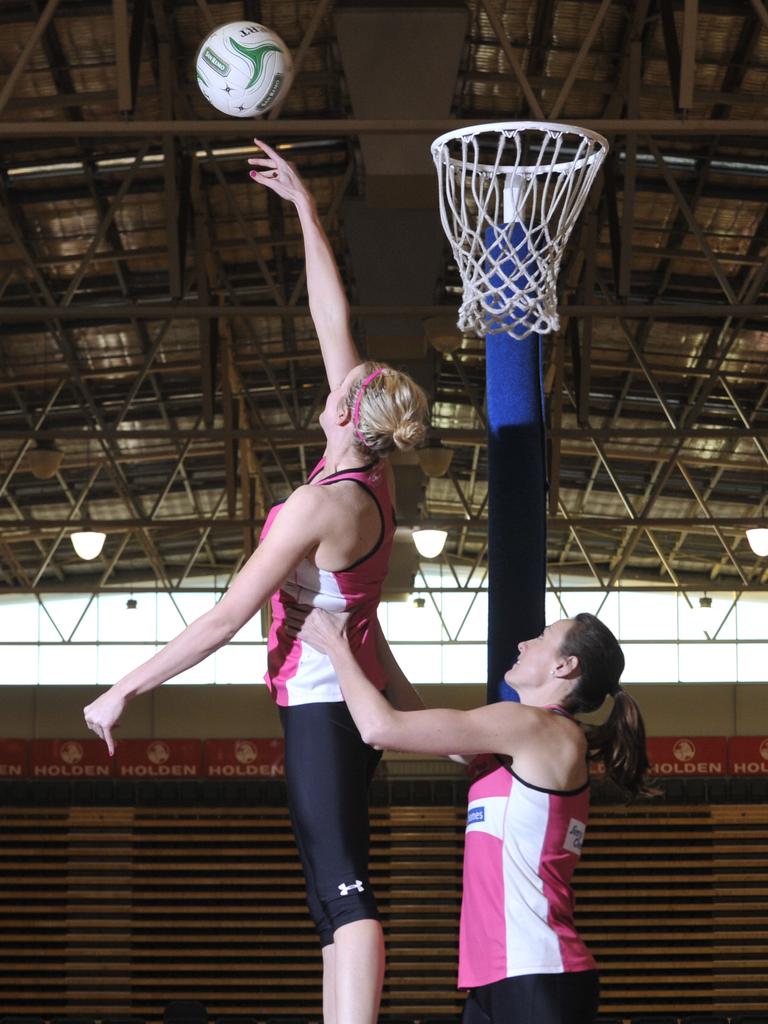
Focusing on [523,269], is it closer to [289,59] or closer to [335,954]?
A: [335,954]

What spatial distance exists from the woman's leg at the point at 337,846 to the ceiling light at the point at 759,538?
1260 cm

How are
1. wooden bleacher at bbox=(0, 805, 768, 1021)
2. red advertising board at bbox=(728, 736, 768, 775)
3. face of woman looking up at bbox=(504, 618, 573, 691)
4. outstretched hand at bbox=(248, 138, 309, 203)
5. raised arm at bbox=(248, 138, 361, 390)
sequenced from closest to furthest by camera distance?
face of woman looking up at bbox=(504, 618, 573, 691)
raised arm at bbox=(248, 138, 361, 390)
outstretched hand at bbox=(248, 138, 309, 203)
wooden bleacher at bbox=(0, 805, 768, 1021)
red advertising board at bbox=(728, 736, 768, 775)

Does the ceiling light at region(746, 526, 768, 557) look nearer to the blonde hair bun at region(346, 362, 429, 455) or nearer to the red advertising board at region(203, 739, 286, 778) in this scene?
the red advertising board at region(203, 739, 286, 778)

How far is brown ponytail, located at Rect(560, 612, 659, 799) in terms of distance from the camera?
3.27m

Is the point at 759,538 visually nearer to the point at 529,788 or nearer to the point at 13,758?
the point at 13,758

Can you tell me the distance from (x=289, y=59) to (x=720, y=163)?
8625 millimetres

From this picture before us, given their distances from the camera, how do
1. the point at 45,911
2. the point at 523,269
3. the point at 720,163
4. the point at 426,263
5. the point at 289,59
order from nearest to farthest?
the point at 523,269
the point at 289,59
the point at 426,263
the point at 720,163
the point at 45,911

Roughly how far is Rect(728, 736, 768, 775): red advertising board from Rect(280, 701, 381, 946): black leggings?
47.0ft

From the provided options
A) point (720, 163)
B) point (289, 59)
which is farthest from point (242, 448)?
point (289, 59)

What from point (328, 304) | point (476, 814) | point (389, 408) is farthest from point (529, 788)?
point (328, 304)

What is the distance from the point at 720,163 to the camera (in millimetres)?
13531

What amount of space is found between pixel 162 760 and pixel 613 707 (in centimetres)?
1431

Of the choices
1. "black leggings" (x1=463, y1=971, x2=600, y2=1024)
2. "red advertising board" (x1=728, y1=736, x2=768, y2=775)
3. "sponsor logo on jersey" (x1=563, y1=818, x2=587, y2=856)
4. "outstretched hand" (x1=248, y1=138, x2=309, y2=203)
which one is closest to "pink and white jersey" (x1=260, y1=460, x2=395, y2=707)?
"sponsor logo on jersey" (x1=563, y1=818, x2=587, y2=856)

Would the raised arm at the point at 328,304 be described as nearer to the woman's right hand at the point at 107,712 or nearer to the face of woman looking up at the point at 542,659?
the face of woman looking up at the point at 542,659
